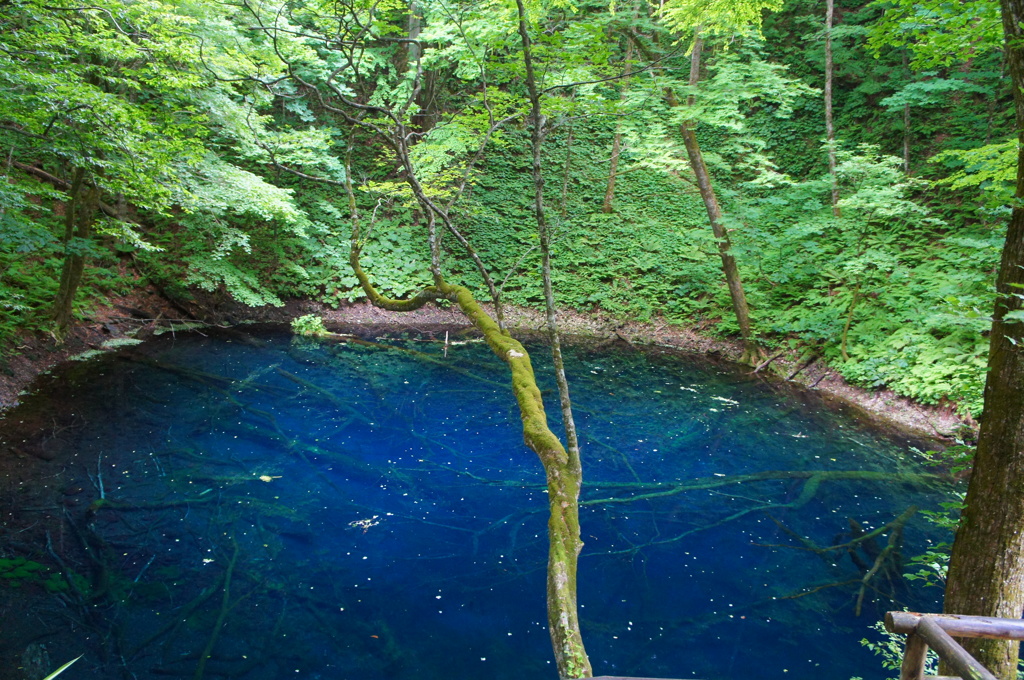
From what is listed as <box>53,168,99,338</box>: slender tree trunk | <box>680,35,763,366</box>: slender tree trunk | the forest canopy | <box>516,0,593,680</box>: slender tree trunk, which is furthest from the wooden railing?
<box>53,168,99,338</box>: slender tree trunk

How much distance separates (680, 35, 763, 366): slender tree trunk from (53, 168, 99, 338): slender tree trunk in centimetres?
942

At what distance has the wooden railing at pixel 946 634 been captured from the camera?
1.80 metres

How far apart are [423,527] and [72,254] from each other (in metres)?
6.98

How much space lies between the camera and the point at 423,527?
520 centimetres

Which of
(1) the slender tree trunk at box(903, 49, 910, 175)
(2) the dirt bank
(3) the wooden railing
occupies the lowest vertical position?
(2) the dirt bank

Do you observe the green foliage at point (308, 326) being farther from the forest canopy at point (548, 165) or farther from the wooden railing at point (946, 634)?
the wooden railing at point (946, 634)

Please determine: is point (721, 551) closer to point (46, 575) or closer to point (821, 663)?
point (821, 663)

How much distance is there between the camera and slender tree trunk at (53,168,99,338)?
25.4 feet

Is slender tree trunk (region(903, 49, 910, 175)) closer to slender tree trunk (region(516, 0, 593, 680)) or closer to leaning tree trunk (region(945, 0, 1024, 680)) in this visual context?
leaning tree trunk (region(945, 0, 1024, 680))

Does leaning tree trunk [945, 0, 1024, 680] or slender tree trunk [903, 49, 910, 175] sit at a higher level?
slender tree trunk [903, 49, 910, 175]

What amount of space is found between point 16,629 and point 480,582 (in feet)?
10.1

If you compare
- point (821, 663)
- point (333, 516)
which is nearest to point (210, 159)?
point (333, 516)

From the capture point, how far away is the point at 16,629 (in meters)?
3.60

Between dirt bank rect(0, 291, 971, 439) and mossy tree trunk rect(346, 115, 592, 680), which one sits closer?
mossy tree trunk rect(346, 115, 592, 680)
